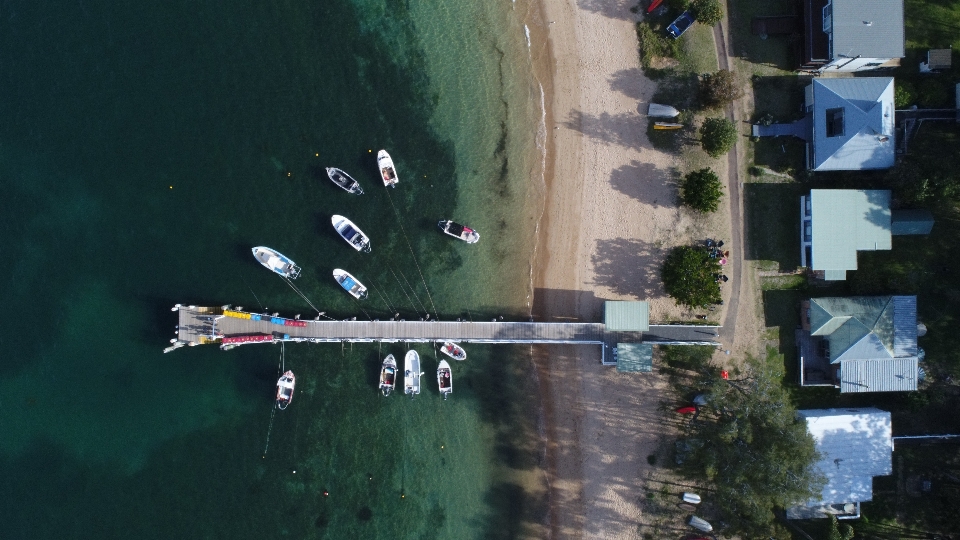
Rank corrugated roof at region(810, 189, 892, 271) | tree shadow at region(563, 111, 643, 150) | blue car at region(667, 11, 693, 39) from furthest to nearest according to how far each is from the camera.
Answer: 1. tree shadow at region(563, 111, 643, 150)
2. blue car at region(667, 11, 693, 39)
3. corrugated roof at region(810, 189, 892, 271)

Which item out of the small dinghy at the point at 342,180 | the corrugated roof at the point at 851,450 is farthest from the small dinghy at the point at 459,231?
the corrugated roof at the point at 851,450

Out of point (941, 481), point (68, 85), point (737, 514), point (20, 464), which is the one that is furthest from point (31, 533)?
point (941, 481)

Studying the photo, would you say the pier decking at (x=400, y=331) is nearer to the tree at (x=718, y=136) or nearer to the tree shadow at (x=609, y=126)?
the tree at (x=718, y=136)

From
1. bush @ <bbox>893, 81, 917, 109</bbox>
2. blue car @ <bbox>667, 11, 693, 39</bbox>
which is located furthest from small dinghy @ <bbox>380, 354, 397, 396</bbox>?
bush @ <bbox>893, 81, 917, 109</bbox>

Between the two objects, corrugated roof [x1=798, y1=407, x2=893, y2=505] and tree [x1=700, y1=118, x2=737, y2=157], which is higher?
tree [x1=700, y1=118, x2=737, y2=157]

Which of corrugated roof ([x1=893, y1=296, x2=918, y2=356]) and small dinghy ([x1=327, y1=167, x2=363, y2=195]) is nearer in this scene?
corrugated roof ([x1=893, y1=296, x2=918, y2=356])

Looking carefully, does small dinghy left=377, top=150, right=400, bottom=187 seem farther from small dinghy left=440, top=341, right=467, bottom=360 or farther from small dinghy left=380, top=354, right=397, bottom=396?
small dinghy left=380, top=354, right=397, bottom=396
